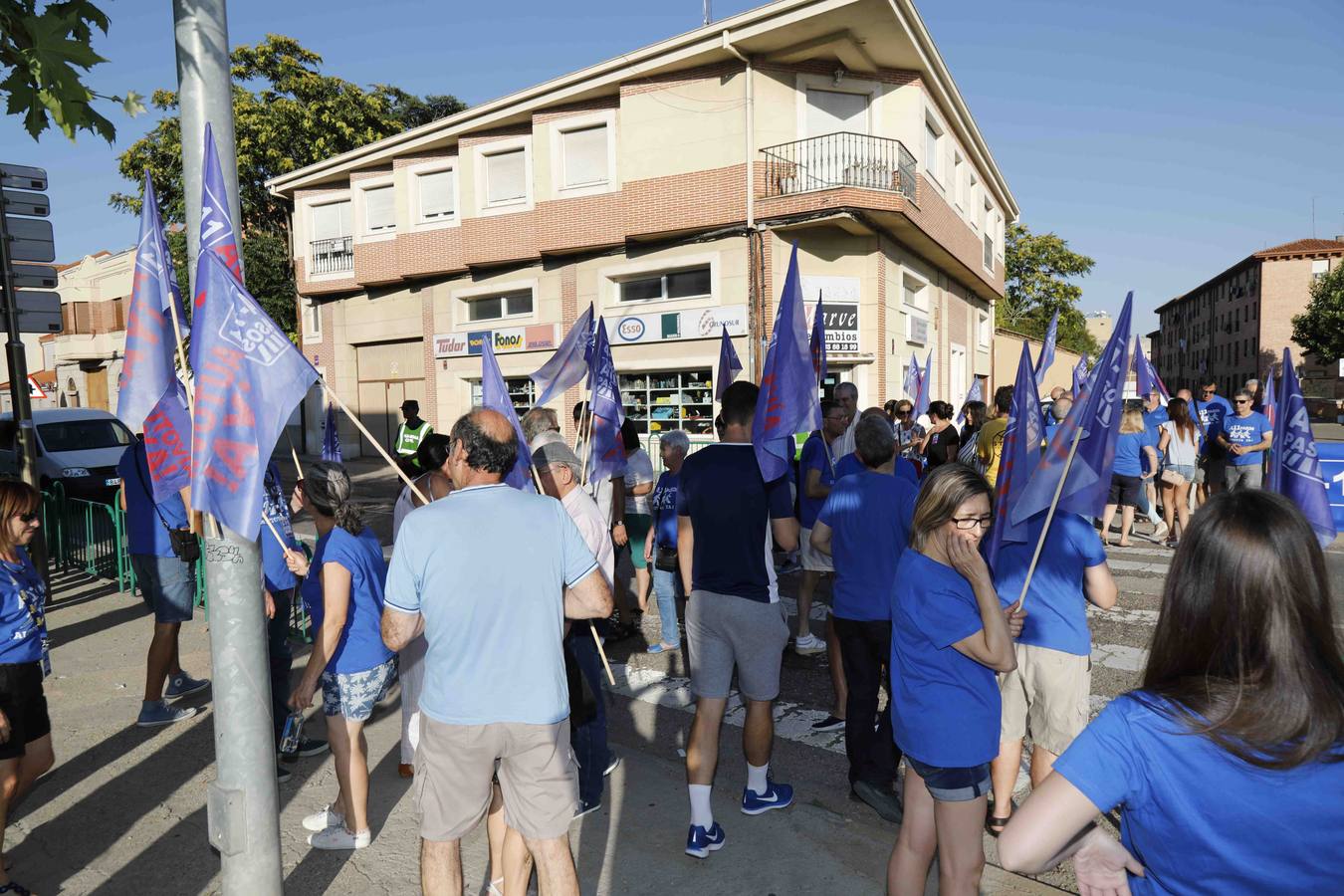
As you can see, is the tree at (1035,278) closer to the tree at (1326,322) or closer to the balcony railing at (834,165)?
the tree at (1326,322)

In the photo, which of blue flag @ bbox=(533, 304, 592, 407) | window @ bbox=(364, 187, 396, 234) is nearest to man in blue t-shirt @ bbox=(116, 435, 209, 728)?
blue flag @ bbox=(533, 304, 592, 407)

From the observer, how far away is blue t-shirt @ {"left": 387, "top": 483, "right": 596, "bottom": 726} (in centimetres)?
277

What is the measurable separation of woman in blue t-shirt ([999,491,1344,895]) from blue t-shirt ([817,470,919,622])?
256 cm

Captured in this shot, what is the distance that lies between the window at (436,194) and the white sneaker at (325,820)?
21.3 m

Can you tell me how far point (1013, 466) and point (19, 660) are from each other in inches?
162

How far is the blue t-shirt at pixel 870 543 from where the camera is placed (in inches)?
162

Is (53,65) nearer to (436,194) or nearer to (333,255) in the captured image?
(436,194)

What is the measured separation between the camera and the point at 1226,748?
1.40 meters

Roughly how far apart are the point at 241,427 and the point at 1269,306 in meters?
80.9

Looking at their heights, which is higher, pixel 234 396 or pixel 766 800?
pixel 234 396

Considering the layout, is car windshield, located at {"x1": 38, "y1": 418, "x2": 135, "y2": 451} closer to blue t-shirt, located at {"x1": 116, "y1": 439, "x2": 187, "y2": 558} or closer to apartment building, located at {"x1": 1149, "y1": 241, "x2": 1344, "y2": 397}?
blue t-shirt, located at {"x1": 116, "y1": 439, "x2": 187, "y2": 558}

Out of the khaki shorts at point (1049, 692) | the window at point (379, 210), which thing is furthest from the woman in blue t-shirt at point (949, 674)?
the window at point (379, 210)

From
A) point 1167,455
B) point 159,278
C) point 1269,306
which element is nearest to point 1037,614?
point 159,278

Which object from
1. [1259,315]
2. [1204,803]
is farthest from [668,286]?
[1259,315]
